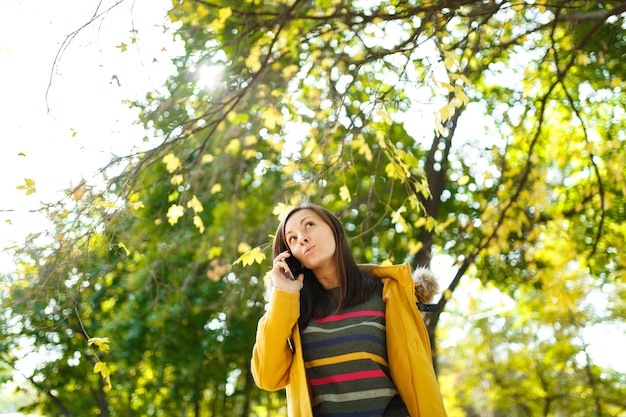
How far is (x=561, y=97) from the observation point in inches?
239

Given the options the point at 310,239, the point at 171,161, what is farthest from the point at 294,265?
the point at 171,161

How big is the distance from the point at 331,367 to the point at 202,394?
663 cm

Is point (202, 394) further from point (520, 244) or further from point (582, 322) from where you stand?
point (582, 322)

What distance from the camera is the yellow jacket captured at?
1.99 m

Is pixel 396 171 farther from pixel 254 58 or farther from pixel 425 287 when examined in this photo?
pixel 254 58

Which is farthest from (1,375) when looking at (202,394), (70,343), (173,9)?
(173,9)

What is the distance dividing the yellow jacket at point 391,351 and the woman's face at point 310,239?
193 mm

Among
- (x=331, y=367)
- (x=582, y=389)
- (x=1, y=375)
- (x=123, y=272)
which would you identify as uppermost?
(x=123, y=272)

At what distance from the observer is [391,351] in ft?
6.77

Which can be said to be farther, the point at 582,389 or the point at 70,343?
the point at 582,389

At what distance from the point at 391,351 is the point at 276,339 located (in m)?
0.38

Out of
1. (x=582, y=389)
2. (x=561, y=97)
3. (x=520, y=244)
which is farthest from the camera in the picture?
(x=582, y=389)

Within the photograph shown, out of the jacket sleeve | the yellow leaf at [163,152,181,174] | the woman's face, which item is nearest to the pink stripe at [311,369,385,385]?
the jacket sleeve

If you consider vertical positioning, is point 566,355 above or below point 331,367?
above
